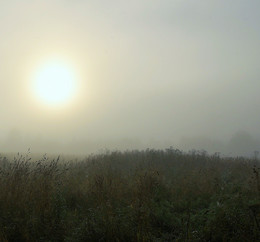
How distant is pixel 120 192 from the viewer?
7801 mm

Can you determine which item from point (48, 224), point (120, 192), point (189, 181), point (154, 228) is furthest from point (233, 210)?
point (189, 181)

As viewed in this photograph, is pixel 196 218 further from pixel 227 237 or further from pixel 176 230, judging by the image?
pixel 227 237

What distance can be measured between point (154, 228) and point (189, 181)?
15.2ft

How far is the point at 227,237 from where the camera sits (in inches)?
192

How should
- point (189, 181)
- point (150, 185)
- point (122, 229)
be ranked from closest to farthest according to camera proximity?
point (122, 229) < point (150, 185) < point (189, 181)

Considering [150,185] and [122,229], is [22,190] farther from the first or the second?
[150,185]

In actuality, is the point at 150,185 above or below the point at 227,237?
above

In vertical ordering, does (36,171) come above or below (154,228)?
above

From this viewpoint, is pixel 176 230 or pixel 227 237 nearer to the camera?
pixel 227 237

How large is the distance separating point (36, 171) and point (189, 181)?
216 inches

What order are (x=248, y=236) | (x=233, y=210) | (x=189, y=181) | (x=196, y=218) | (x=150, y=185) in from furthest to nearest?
1. (x=189, y=181)
2. (x=150, y=185)
3. (x=196, y=218)
4. (x=233, y=210)
5. (x=248, y=236)

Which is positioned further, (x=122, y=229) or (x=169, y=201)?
(x=169, y=201)

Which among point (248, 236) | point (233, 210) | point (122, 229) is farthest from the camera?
point (233, 210)

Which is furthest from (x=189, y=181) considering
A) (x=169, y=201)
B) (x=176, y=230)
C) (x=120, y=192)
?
(x=176, y=230)
